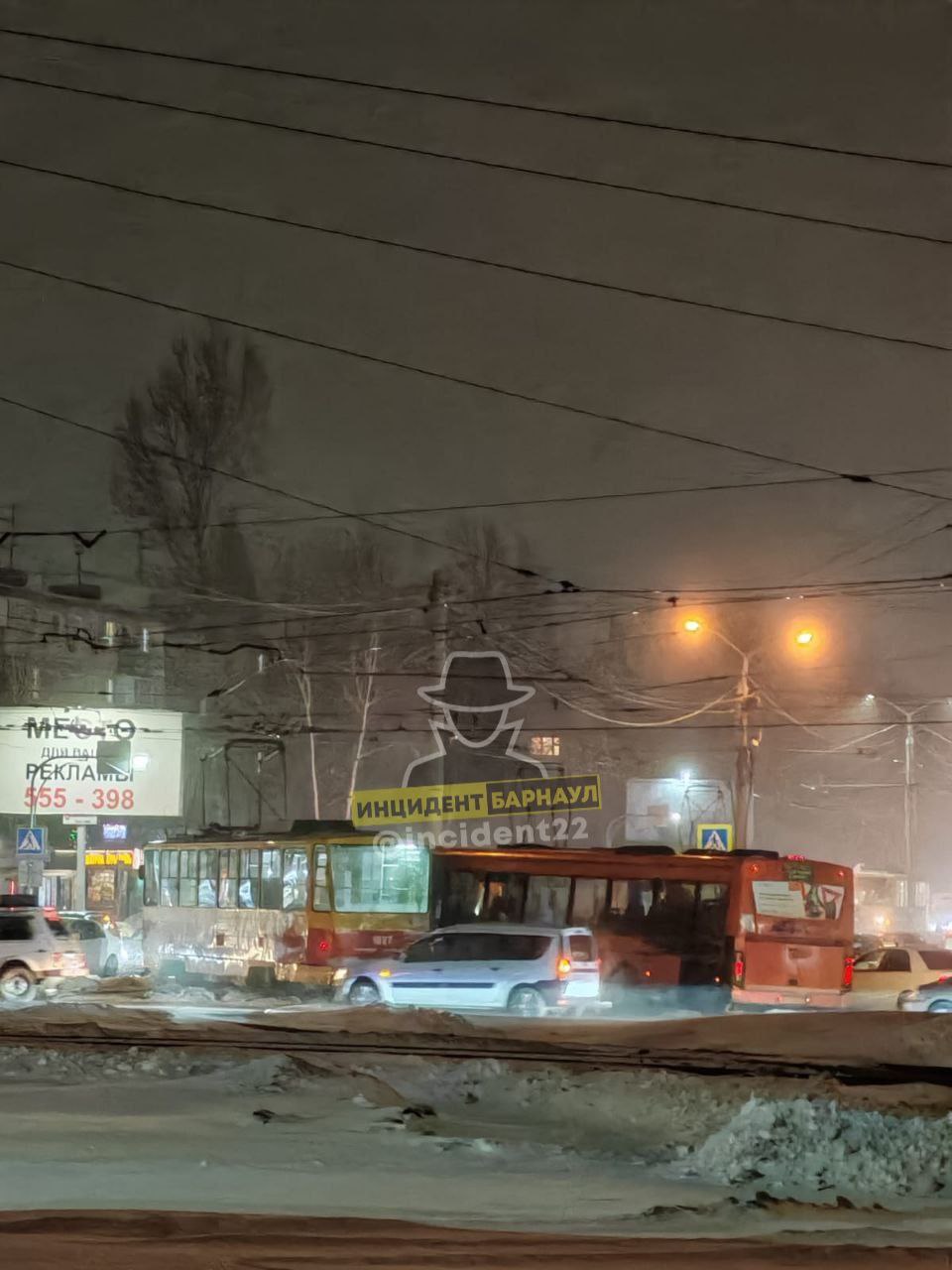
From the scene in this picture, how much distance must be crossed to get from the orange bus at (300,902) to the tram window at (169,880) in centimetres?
96

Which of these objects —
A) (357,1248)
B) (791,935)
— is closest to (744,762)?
(791,935)

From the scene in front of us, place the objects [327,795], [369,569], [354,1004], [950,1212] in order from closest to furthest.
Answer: [950,1212], [354,1004], [369,569], [327,795]

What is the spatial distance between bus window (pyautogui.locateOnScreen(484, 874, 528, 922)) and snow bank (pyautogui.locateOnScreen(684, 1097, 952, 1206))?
54.4ft

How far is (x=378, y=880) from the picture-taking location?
25828mm

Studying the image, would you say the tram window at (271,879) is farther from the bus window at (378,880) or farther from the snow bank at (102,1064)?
the snow bank at (102,1064)

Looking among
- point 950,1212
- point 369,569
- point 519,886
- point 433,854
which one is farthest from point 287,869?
point 950,1212

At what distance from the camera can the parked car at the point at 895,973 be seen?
26.4 metres

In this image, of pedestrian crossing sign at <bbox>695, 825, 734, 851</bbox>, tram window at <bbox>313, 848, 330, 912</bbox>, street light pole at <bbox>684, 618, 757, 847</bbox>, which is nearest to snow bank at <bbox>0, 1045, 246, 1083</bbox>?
tram window at <bbox>313, 848, 330, 912</bbox>

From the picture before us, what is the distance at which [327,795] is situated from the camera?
48562 millimetres

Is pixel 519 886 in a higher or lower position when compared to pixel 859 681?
lower

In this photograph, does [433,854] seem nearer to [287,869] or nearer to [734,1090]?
[287,869]

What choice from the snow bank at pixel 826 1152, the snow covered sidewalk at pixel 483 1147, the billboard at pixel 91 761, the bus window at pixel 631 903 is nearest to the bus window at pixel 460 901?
the bus window at pixel 631 903

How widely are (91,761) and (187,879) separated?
17230 millimetres

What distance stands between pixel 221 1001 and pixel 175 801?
75.6 ft
